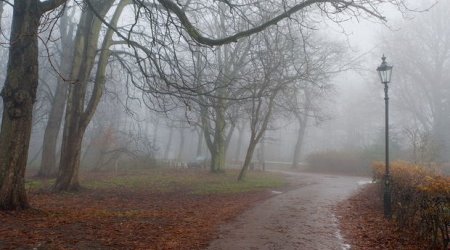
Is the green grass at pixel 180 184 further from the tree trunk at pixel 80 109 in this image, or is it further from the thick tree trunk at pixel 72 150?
the tree trunk at pixel 80 109

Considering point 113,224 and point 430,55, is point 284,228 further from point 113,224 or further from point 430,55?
point 430,55

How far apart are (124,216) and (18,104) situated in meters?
3.37

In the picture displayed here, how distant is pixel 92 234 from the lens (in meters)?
7.40

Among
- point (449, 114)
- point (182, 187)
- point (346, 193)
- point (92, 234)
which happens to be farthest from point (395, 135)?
point (92, 234)

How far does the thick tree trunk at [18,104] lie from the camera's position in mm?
8281

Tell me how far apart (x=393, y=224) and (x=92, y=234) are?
6.85 m

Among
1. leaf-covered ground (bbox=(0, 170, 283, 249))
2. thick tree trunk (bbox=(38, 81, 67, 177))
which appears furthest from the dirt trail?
thick tree trunk (bbox=(38, 81, 67, 177))

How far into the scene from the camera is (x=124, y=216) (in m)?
9.56

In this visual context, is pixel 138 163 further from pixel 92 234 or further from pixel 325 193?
pixel 92 234

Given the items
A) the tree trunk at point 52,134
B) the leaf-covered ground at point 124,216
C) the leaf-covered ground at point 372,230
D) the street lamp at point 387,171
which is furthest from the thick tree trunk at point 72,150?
the street lamp at point 387,171

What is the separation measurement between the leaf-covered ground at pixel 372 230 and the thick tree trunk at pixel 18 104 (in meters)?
6.84

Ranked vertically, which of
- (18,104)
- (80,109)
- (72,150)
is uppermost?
(80,109)

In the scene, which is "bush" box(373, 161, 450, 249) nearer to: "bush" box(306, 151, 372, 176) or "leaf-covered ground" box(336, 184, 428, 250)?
"leaf-covered ground" box(336, 184, 428, 250)

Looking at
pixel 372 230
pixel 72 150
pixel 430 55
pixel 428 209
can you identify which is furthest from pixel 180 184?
pixel 430 55
